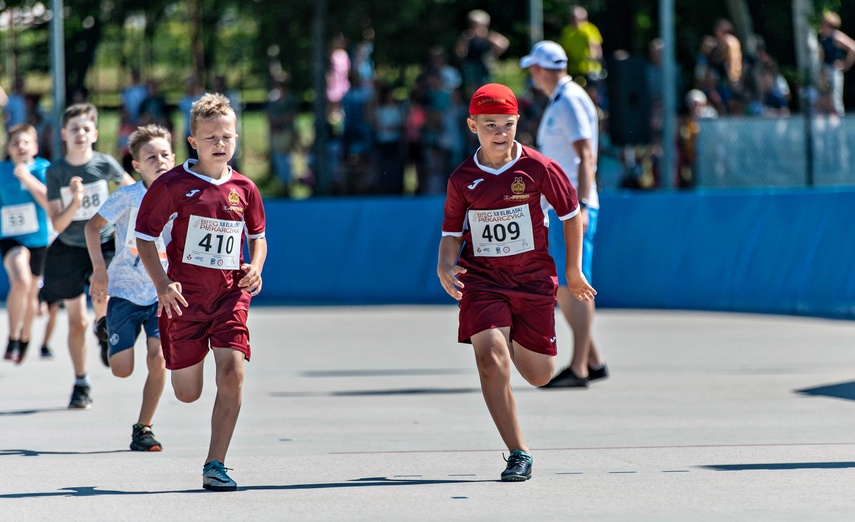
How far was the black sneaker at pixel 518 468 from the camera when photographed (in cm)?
662

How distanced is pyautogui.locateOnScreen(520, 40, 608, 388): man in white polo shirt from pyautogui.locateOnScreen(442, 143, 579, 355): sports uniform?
2.78m

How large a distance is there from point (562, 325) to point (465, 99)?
5961 millimetres

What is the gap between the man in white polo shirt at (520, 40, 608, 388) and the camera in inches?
388

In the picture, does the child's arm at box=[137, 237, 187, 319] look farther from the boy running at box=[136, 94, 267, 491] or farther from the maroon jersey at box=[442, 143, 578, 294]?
the maroon jersey at box=[442, 143, 578, 294]

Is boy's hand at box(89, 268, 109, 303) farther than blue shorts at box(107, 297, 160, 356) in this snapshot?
No

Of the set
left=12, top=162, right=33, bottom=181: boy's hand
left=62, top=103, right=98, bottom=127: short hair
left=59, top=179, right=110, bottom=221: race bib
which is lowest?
left=59, top=179, right=110, bottom=221: race bib

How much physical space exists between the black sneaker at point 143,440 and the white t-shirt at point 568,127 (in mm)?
3430

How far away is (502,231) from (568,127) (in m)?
3.13

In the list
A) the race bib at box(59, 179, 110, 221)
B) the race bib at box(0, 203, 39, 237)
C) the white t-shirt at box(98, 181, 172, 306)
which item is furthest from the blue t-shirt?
the white t-shirt at box(98, 181, 172, 306)

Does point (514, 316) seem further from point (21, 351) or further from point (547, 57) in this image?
point (21, 351)

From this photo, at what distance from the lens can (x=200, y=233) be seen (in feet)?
21.9

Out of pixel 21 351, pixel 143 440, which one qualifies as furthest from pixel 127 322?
pixel 21 351

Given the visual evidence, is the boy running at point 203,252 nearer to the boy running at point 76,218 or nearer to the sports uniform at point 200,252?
the sports uniform at point 200,252

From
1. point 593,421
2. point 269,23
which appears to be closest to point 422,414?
point 593,421
